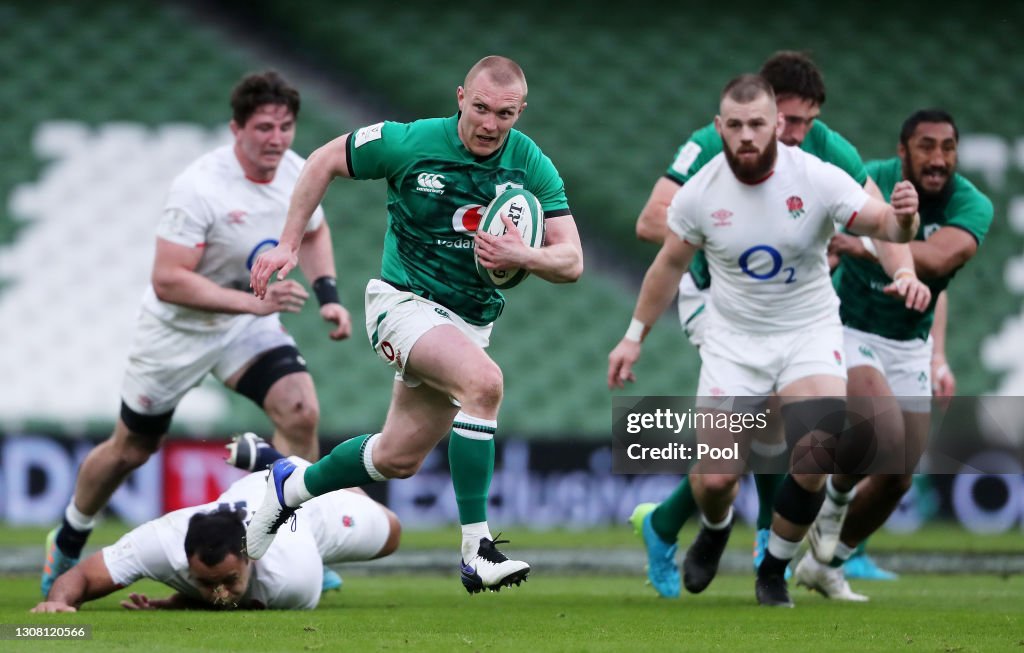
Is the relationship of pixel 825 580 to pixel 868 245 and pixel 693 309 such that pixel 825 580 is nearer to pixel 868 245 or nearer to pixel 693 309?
pixel 693 309

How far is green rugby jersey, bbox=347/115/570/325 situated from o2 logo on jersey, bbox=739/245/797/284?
49.2 inches

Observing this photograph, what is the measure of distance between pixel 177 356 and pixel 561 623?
9.64 feet

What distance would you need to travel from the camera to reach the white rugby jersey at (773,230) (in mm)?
6430

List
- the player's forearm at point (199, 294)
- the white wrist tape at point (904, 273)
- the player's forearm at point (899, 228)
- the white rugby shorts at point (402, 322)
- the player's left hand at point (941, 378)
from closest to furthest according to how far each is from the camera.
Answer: the white rugby shorts at point (402, 322) → the player's forearm at point (899, 228) → the white wrist tape at point (904, 273) → the player's forearm at point (199, 294) → the player's left hand at point (941, 378)

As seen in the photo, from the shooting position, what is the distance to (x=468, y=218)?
5.57 metres

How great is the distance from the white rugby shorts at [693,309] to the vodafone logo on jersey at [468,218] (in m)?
2.17

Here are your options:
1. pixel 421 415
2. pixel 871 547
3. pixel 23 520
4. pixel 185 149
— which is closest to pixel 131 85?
pixel 185 149

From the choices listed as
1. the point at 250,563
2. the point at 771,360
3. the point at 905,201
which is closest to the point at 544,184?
the point at 905,201

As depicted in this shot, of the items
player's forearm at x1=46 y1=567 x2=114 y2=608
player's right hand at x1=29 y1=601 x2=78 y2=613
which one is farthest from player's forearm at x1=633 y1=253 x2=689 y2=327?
player's right hand at x1=29 y1=601 x2=78 y2=613

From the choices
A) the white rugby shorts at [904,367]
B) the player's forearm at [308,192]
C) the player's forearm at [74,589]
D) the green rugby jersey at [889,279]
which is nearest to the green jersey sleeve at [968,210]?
the green rugby jersey at [889,279]

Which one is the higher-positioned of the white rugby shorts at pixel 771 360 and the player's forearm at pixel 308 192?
the player's forearm at pixel 308 192

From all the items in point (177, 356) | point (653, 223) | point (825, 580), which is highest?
point (653, 223)

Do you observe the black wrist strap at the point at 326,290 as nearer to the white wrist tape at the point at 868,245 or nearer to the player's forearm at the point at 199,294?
the player's forearm at the point at 199,294

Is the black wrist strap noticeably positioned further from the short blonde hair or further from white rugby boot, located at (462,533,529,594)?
white rugby boot, located at (462,533,529,594)
